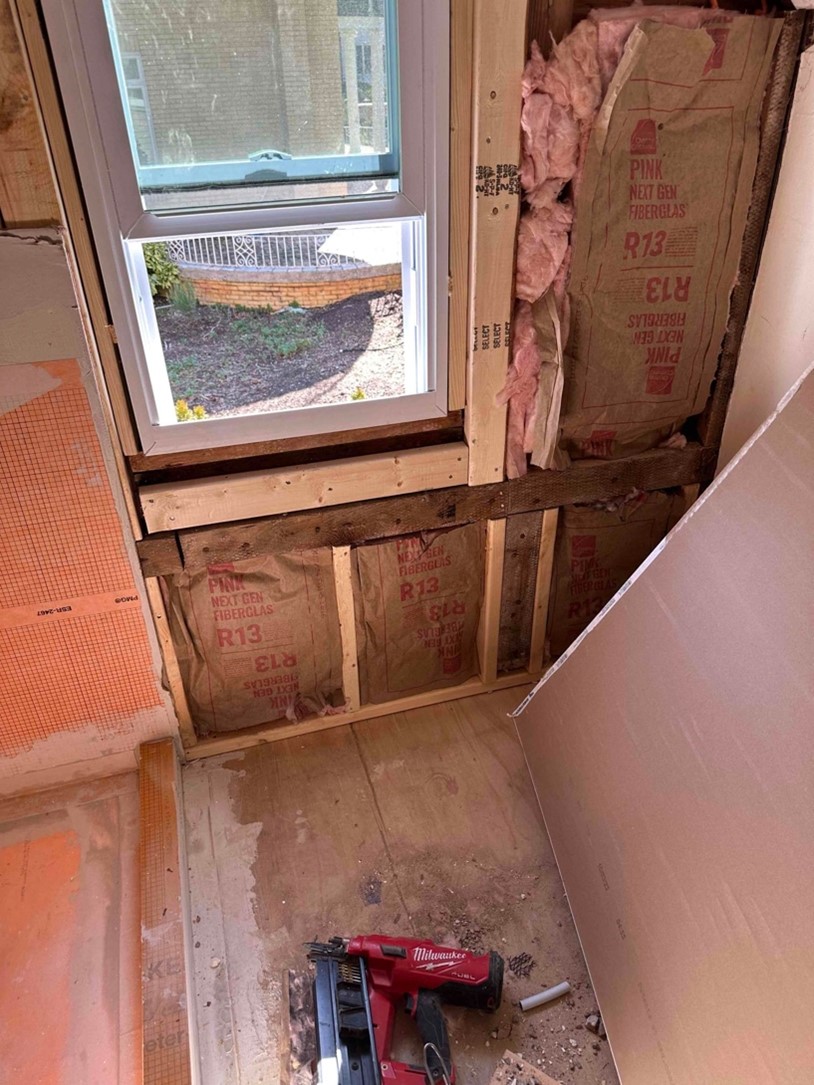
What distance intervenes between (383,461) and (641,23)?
1167 millimetres

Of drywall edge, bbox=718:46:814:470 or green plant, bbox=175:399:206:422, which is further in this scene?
green plant, bbox=175:399:206:422

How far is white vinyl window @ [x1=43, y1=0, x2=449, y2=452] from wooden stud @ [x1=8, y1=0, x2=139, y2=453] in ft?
0.07

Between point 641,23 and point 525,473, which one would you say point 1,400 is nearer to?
point 525,473

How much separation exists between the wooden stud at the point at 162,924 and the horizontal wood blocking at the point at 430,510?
64cm

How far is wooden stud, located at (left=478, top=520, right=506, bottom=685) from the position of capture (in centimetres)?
224

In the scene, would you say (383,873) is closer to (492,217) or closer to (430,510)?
(430,510)

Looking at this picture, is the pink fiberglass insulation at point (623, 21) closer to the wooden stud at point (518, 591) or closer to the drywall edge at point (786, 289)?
the drywall edge at point (786, 289)

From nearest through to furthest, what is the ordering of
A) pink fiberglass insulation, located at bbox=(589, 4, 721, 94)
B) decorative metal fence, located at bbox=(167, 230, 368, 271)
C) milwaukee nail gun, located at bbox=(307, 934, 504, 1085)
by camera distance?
milwaukee nail gun, located at bbox=(307, 934, 504, 1085) → pink fiberglass insulation, located at bbox=(589, 4, 721, 94) → decorative metal fence, located at bbox=(167, 230, 368, 271)

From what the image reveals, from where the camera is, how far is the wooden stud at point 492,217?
1.58m

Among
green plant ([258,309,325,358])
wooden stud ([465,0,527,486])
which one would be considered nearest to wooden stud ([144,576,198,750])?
green plant ([258,309,325,358])

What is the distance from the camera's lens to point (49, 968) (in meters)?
1.78

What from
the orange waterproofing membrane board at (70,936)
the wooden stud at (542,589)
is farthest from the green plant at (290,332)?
the orange waterproofing membrane board at (70,936)

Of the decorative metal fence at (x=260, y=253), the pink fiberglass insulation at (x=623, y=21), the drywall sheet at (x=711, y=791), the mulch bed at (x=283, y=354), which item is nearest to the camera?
the drywall sheet at (x=711, y=791)

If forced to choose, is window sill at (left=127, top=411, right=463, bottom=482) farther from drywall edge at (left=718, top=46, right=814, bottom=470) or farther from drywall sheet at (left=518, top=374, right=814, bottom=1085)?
drywall edge at (left=718, top=46, right=814, bottom=470)
